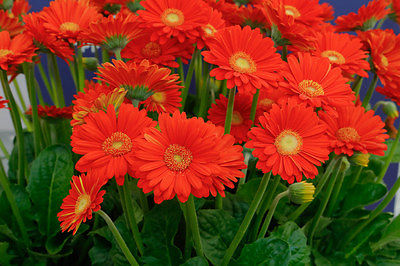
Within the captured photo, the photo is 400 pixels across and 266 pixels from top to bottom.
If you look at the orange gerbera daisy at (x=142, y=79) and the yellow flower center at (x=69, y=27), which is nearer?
the orange gerbera daisy at (x=142, y=79)

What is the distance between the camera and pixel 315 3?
18.2 inches

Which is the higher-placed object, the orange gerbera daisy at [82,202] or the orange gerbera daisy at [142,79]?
the orange gerbera daisy at [142,79]

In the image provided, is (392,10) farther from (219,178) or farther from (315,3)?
(219,178)

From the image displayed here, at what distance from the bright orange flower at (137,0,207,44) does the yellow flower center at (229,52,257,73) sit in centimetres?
7

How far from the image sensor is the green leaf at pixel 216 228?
1.36 feet

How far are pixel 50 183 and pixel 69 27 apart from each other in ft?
0.73

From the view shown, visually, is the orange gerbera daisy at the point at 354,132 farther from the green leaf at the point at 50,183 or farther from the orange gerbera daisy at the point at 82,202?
the green leaf at the point at 50,183

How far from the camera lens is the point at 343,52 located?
43cm

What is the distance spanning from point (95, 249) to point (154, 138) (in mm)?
264

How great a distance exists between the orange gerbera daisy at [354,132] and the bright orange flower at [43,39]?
308 mm

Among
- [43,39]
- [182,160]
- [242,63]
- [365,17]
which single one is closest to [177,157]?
[182,160]

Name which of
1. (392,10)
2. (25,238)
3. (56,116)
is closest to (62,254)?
(25,238)

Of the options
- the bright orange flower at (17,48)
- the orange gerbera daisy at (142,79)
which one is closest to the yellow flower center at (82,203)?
the orange gerbera daisy at (142,79)

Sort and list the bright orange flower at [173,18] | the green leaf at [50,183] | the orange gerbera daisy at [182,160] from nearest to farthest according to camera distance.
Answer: the orange gerbera daisy at [182,160], the bright orange flower at [173,18], the green leaf at [50,183]
